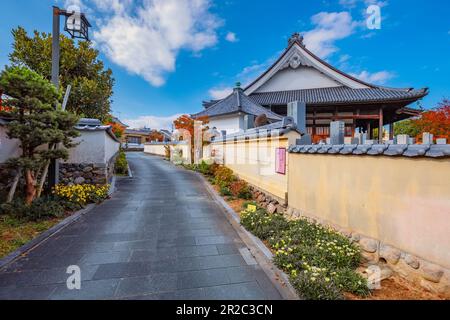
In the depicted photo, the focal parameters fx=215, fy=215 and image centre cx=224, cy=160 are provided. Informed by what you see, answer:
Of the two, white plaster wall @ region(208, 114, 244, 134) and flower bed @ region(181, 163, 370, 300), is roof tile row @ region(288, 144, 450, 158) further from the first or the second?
white plaster wall @ region(208, 114, 244, 134)

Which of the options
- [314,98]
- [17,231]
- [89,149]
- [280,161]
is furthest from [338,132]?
[314,98]

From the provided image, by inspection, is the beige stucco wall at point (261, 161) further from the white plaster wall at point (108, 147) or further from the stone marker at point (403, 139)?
the white plaster wall at point (108, 147)

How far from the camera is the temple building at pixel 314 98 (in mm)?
15477

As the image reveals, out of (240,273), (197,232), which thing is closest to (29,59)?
(197,232)

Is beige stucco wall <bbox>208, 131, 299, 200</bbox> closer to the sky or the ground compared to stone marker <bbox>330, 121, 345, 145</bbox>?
closer to the ground

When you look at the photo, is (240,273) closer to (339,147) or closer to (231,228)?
(231,228)

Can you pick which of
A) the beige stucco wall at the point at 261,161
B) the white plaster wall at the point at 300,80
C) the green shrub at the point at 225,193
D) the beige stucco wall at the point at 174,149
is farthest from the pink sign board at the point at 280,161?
the beige stucco wall at the point at 174,149

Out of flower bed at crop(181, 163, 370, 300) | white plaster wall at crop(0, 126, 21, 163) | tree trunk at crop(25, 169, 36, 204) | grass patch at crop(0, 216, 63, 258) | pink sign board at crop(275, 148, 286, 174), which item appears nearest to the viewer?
flower bed at crop(181, 163, 370, 300)

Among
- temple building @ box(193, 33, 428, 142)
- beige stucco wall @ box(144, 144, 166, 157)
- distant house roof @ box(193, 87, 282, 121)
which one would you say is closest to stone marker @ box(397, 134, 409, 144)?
temple building @ box(193, 33, 428, 142)

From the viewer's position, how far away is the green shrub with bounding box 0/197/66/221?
589cm

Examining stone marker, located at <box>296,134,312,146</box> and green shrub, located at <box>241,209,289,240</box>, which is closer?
green shrub, located at <box>241,209,289,240</box>

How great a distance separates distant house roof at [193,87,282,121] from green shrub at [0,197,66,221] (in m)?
12.8

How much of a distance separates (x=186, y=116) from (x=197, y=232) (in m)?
15.7

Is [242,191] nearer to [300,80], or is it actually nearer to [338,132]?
[338,132]
